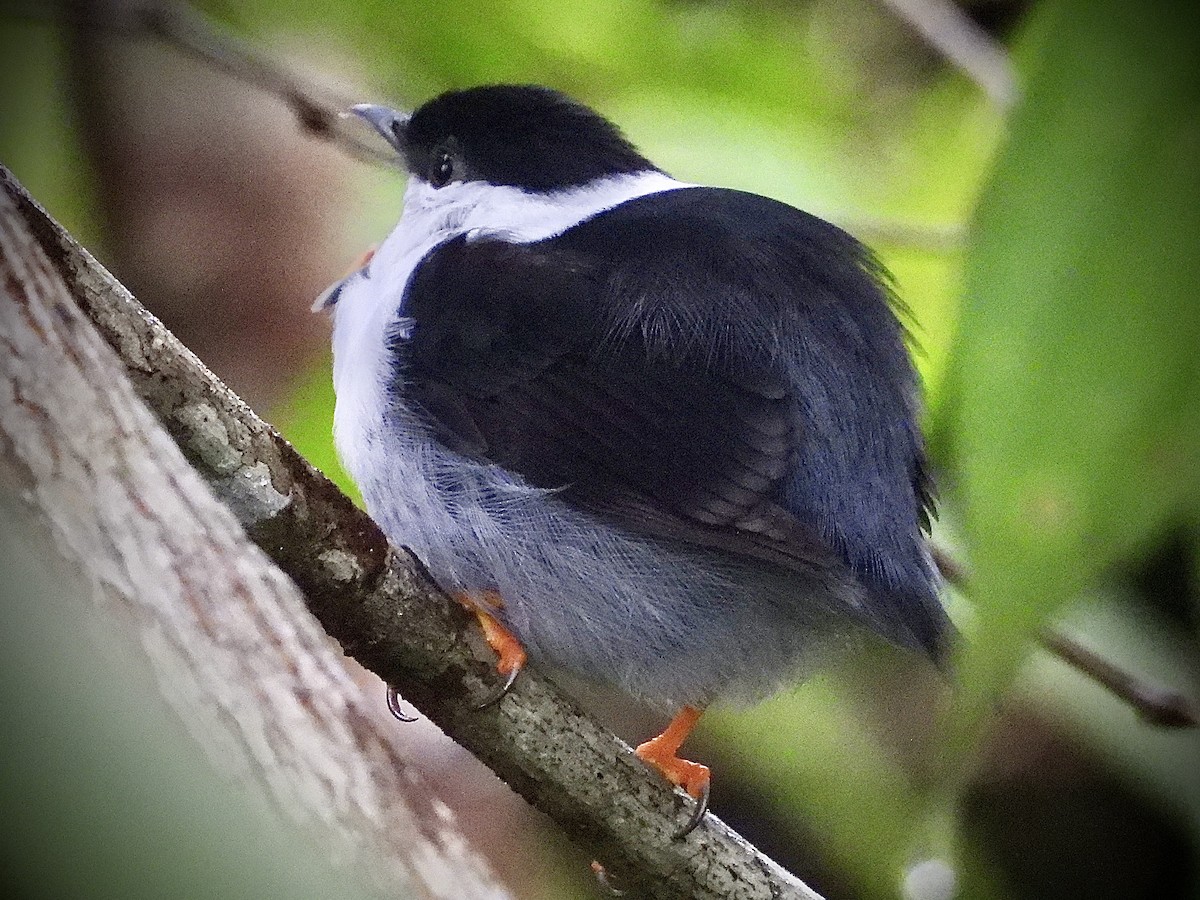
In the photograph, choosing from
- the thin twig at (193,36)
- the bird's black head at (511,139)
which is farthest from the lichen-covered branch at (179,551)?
the bird's black head at (511,139)

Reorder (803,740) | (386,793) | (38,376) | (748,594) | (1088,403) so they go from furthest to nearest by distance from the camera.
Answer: (803,740)
(748,594)
(386,793)
(38,376)
(1088,403)

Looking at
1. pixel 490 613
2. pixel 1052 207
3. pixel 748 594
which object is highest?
pixel 1052 207

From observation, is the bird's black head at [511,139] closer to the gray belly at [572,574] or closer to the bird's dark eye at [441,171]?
the bird's dark eye at [441,171]

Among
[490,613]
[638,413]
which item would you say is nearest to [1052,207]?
[638,413]

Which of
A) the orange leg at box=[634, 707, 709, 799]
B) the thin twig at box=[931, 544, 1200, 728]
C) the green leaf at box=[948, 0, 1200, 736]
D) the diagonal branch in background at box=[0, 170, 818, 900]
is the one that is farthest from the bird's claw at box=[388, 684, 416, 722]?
the green leaf at box=[948, 0, 1200, 736]

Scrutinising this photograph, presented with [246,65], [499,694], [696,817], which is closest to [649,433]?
[499,694]

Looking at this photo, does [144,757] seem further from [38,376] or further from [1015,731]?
[1015,731]
